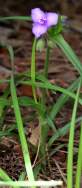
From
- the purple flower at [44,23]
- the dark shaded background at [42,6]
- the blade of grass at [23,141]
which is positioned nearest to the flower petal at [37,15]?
the purple flower at [44,23]

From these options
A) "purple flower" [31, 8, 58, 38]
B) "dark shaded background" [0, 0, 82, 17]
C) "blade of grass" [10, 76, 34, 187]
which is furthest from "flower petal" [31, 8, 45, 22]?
"dark shaded background" [0, 0, 82, 17]

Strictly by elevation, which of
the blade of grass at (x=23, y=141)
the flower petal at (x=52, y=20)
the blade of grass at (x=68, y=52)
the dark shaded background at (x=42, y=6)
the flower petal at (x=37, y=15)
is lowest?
the blade of grass at (x=23, y=141)

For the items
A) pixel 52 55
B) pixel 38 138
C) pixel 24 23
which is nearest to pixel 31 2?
pixel 24 23

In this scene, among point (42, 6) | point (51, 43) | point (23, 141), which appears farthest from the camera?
point (42, 6)

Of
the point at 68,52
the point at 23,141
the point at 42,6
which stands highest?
the point at 42,6

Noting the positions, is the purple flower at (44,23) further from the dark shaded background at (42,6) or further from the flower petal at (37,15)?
the dark shaded background at (42,6)

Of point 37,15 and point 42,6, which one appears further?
point 42,6

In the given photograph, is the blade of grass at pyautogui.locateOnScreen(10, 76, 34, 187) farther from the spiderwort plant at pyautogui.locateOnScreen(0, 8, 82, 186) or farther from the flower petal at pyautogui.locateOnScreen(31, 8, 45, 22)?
the flower petal at pyautogui.locateOnScreen(31, 8, 45, 22)

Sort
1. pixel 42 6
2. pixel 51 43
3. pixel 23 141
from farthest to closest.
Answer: pixel 42 6
pixel 51 43
pixel 23 141

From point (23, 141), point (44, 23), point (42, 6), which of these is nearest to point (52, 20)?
point (44, 23)

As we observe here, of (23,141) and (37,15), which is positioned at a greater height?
(37,15)

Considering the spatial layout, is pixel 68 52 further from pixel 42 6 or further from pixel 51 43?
pixel 42 6

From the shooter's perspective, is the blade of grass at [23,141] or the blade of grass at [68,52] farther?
the blade of grass at [68,52]
